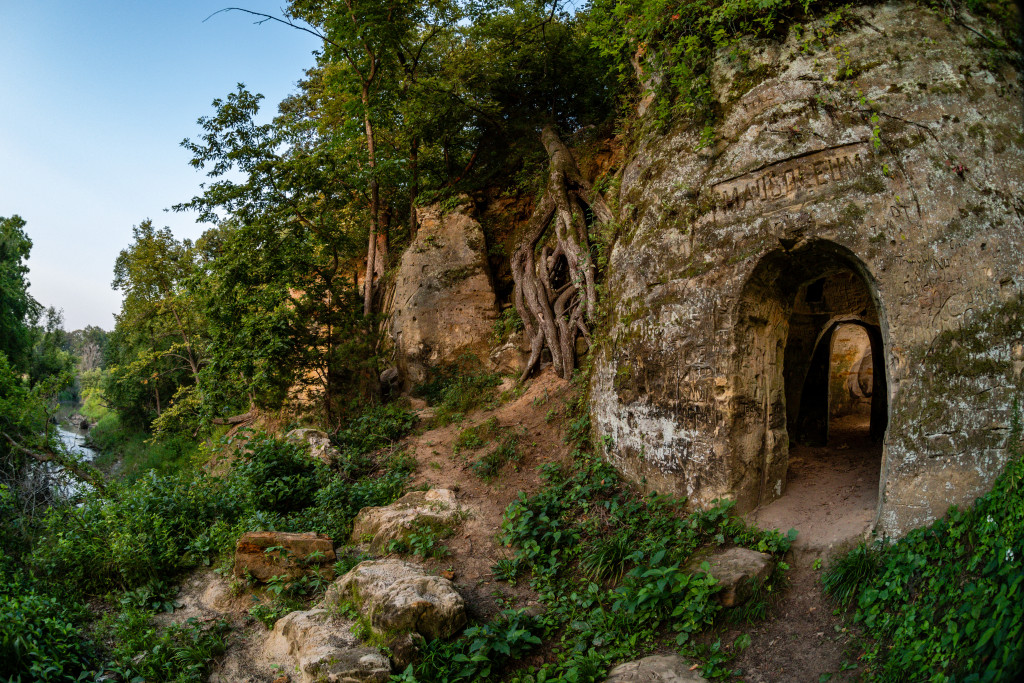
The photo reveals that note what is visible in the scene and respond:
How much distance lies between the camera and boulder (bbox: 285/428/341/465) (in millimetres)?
9261

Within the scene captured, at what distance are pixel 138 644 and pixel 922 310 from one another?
26.4 ft

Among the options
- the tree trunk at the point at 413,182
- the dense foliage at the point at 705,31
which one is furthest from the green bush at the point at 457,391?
the dense foliage at the point at 705,31

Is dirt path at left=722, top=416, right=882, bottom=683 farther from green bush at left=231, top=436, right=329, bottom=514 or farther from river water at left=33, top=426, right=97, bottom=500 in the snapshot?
river water at left=33, top=426, right=97, bottom=500

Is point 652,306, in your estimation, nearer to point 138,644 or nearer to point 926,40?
point 926,40

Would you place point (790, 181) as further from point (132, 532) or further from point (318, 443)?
point (132, 532)

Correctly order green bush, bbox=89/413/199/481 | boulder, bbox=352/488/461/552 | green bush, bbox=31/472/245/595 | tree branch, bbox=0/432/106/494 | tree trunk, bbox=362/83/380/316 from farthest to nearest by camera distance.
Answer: green bush, bbox=89/413/199/481, tree trunk, bbox=362/83/380/316, tree branch, bbox=0/432/106/494, boulder, bbox=352/488/461/552, green bush, bbox=31/472/245/595

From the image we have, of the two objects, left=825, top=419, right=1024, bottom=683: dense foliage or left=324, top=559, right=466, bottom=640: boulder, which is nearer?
left=825, top=419, right=1024, bottom=683: dense foliage

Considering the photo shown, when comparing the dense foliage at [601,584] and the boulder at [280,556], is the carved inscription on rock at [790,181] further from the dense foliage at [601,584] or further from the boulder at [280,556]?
the boulder at [280,556]

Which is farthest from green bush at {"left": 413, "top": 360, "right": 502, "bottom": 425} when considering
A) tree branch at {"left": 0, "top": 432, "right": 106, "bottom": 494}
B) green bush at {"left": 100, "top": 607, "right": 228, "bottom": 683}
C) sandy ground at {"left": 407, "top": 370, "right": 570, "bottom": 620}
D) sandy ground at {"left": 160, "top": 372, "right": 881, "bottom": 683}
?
tree branch at {"left": 0, "top": 432, "right": 106, "bottom": 494}

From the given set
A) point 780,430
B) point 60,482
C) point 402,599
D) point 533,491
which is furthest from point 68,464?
point 780,430

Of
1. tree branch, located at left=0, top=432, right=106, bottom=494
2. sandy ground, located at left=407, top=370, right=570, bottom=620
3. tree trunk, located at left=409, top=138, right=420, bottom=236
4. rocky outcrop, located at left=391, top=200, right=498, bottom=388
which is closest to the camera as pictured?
sandy ground, located at left=407, top=370, right=570, bottom=620

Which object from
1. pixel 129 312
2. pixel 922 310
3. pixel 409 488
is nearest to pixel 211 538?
pixel 409 488

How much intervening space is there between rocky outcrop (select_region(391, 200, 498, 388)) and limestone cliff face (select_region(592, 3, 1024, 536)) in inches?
210

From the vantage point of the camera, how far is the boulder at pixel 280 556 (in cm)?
677
